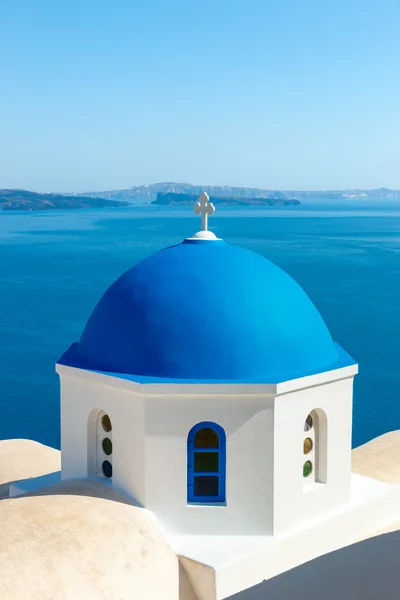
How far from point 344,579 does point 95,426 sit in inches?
230

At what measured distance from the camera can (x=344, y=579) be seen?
13.0 ft

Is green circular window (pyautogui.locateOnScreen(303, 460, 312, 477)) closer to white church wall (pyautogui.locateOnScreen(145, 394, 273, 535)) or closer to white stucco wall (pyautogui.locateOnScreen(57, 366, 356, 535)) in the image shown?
white stucco wall (pyautogui.locateOnScreen(57, 366, 356, 535))

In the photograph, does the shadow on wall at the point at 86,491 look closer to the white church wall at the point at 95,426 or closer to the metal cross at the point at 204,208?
the white church wall at the point at 95,426

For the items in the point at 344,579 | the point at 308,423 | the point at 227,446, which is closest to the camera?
the point at 344,579

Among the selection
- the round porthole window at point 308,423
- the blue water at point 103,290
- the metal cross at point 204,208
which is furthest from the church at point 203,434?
the blue water at point 103,290

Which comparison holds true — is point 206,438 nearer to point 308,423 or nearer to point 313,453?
point 308,423

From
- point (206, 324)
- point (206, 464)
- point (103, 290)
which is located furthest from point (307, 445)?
point (103, 290)

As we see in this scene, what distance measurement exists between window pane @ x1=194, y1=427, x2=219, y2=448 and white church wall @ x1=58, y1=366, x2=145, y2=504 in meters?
0.63

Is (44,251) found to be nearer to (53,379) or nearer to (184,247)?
(53,379)

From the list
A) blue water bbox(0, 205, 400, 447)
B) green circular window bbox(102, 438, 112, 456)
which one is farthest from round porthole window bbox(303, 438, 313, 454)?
blue water bbox(0, 205, 400, 447)

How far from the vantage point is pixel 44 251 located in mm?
82000

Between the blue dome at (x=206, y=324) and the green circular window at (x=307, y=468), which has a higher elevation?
the blue dome at (x=206, y=324)

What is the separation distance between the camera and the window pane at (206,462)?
28.7 ft

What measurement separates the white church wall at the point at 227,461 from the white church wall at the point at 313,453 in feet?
0.51
